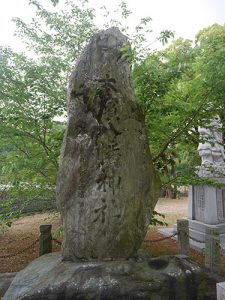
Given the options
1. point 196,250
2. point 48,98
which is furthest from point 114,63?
point 196,250

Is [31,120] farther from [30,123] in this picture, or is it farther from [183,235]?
[183,235]

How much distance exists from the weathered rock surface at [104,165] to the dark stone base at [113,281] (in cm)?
29

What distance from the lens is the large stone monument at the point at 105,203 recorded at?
3438 mm

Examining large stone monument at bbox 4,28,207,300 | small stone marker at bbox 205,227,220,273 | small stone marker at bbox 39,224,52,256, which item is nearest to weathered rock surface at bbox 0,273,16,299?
small stone marker at bbox 39,224,52,256

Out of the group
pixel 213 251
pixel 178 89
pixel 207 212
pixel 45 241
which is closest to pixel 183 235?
pixel 213 251

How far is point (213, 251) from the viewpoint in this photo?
19.8 feet

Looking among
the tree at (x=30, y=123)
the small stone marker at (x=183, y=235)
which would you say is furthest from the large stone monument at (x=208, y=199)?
the tree at (x=30, y=123)

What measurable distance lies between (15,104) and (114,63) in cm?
248

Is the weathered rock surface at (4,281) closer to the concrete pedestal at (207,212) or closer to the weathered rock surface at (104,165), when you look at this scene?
the weathered rock surface at (104,165)

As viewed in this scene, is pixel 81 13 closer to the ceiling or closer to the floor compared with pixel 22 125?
closer to the ceiling

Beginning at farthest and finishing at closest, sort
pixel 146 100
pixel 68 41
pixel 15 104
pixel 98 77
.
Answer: pixel 68 41 → pixel 15 104 → pixel 146 100 → pixel 98 77

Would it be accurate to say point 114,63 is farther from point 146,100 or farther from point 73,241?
point 73,241

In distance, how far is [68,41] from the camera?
7.36 meters

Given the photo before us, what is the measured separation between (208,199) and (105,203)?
6.13 metres
